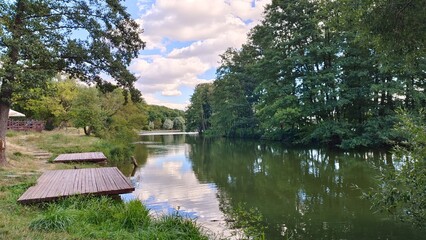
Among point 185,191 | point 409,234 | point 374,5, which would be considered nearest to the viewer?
point 374,5

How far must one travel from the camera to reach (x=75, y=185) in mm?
7219

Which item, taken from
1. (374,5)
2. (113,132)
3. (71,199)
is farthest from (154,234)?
(113,132)

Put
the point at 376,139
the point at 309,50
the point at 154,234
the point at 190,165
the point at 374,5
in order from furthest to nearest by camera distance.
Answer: the point at 309,50 → the point at 376,139 → the point at 190,165 → the point at 374,5 → the point at 154,234

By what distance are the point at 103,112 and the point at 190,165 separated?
1196 cm

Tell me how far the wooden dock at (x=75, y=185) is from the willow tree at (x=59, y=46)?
2.93 meters

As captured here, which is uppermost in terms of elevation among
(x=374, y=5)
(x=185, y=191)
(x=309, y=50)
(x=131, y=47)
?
(x=309, y=50)

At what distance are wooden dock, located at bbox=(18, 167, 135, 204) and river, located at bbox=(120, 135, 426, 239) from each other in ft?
4.41

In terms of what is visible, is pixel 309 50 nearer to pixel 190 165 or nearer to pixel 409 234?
pixel 190 165

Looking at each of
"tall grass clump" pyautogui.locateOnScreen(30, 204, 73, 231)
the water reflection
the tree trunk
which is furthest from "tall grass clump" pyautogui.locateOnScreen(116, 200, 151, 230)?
the tree trunk

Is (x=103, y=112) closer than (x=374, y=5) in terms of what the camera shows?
No

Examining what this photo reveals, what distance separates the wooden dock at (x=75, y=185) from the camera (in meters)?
6.16

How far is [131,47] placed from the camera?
11.2 metres

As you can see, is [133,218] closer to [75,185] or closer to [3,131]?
[75,185]

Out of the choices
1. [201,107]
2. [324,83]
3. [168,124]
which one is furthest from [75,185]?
[168,124]
